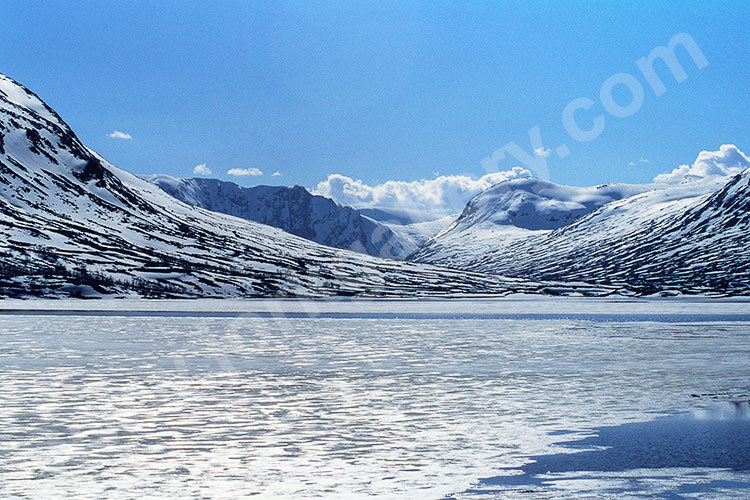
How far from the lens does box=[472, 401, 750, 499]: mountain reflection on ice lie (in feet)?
44.4

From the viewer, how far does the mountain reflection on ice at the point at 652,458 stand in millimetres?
13531

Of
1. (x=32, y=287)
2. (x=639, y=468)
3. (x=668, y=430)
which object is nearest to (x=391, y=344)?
(x=668, y=430)

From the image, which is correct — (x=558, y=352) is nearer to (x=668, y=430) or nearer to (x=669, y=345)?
(x=669, y=345)

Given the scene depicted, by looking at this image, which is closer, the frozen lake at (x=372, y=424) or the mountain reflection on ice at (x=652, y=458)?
the mountain reflection on ice at (x=652, y=458)

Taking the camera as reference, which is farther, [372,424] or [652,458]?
[372,424]

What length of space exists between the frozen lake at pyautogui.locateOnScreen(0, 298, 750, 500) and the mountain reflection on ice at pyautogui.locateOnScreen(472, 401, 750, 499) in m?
0.06

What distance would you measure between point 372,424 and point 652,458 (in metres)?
7.03

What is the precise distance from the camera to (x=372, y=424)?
64.2ft

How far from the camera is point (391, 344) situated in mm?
45562

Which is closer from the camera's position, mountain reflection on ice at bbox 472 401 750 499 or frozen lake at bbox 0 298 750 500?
mountain reflection on ice at bbox 472 401 750 499

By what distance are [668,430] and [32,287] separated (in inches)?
7055

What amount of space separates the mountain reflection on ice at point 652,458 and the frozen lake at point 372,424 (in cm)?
6

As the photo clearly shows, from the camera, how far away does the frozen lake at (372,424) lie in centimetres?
1369

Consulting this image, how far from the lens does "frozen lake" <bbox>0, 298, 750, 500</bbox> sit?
13.7 metres
